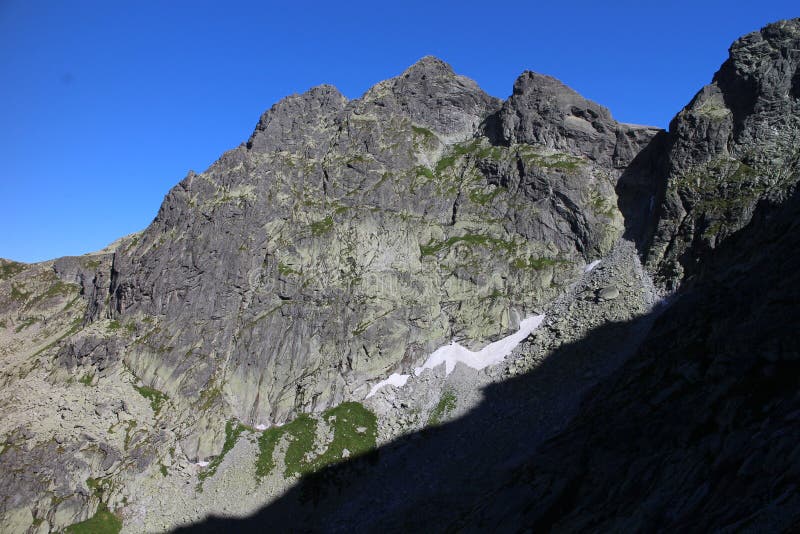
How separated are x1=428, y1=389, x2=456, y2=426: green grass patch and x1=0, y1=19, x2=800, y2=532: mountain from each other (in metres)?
0.40

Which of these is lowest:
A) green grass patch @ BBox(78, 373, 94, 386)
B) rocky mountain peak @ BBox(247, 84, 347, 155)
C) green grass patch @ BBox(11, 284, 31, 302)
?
green grass patch @ BBox(78, 373, 94, 386)

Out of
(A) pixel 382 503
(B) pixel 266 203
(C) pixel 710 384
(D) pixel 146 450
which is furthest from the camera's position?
(B) pixel 266 203

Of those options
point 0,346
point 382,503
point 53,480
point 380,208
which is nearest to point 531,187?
point 380,208

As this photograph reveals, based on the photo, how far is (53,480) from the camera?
2109 inches

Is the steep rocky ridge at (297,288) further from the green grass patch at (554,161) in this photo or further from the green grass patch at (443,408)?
the green grass patch at (443,408)

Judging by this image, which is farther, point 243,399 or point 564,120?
point 564,120

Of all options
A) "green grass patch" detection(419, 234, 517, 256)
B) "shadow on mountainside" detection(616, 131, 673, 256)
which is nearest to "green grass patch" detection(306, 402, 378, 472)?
"green grass patch" detection(419, 234, 517, 256)

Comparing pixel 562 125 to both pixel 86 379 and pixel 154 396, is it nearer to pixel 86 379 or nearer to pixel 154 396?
pixel 154 396

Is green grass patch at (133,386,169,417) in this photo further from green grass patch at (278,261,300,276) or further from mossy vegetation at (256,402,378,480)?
green grass patch at (278,261,300,276)

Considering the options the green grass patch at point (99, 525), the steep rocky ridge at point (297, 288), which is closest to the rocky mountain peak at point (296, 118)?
the steep rocky ridge at point (297, 288)

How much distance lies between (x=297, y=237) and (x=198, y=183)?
25.2 metres

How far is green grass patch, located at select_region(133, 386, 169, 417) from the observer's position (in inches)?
2473

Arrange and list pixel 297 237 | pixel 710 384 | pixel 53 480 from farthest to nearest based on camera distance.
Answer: pixel 297 237, pixel 53 480, pixel 710 384

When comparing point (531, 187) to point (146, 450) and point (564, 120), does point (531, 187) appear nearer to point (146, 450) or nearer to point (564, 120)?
point (564, 120)
